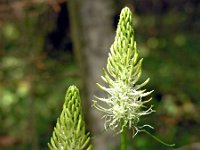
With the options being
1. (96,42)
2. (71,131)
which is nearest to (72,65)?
(96,42)

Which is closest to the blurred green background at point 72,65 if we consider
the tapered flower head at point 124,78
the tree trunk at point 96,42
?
the tree trunk at point 96,42

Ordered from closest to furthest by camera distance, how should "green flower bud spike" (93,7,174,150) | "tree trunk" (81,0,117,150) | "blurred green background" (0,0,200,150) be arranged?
"green flower bud spike" (93,7,174,150) → "blurred green background" (0,0,200,150) → "tree trunk" (81,0,117,150)

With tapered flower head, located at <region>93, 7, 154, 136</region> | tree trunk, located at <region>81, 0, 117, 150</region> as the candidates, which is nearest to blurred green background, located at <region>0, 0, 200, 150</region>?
tree trunk, located at <region>81, 0, 117, 150</region>

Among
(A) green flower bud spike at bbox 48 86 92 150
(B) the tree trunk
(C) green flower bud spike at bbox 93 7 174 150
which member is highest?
(B) the tree trunk

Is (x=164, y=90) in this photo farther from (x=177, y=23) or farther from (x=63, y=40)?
(x=177, y=23)

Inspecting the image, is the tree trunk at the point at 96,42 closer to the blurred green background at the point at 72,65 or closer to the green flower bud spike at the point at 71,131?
the blurred green background at the point at 72,65

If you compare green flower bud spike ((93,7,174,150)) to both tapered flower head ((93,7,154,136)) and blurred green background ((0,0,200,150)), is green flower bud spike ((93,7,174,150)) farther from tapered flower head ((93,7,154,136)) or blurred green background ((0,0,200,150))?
blurred green background ((0,0,200,150))

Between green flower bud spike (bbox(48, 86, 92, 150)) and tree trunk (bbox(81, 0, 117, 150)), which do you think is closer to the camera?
green flower bud spike (bbox(48, 86, 92, 150))
